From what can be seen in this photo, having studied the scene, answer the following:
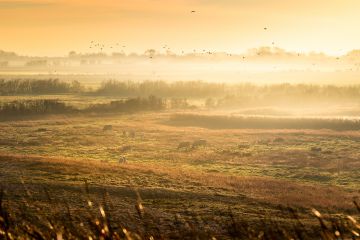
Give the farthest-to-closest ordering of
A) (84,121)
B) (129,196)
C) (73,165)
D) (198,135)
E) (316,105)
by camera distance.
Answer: (316,105)
(84,121)
(198,135)
(73,165)
(129,196)

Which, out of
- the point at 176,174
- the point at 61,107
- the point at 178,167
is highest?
the point at 61,107

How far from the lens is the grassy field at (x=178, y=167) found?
35.4 meters

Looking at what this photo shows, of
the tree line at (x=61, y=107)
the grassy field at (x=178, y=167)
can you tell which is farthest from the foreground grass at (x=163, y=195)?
the tree line at (x=61, y=107)

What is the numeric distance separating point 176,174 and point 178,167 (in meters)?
8.00

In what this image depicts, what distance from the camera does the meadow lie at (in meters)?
10.4

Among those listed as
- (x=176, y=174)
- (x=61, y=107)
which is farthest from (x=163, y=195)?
(x=61, y=107)

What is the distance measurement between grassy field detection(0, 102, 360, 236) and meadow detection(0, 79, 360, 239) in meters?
0.13

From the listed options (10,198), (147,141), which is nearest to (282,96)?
(147,141)

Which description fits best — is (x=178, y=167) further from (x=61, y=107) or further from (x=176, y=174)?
(x=61, y=107)

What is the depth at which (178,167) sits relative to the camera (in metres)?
54.9

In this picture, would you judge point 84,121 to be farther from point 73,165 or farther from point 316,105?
point 316,105

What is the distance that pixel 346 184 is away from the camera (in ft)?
161

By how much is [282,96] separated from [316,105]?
1145 centimetres

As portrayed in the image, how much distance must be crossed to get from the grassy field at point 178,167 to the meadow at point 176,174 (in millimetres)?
134
